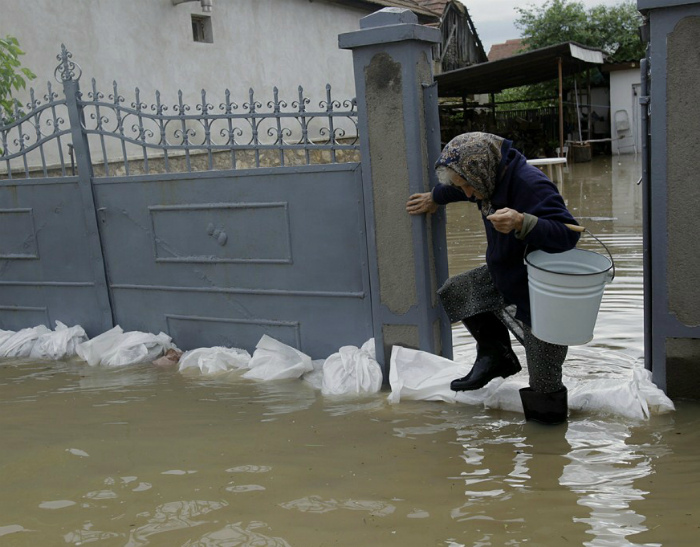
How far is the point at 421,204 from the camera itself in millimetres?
4059

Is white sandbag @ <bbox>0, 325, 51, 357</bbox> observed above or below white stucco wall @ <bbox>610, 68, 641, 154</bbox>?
below

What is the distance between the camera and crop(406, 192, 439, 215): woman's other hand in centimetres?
403

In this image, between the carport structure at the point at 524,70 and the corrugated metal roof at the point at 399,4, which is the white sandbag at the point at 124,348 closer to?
the corrugated metal roof at the point at 399,4

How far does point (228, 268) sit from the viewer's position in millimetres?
5004

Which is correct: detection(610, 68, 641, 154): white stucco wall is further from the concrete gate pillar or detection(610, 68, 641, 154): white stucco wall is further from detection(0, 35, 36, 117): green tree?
the concrete gate pillar

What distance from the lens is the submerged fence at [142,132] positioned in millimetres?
4508

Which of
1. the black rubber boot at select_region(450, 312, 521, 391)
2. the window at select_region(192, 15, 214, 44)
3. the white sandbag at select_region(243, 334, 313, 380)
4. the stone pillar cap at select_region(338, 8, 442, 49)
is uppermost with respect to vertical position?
the window at select_region(192, 15, 214, 44)

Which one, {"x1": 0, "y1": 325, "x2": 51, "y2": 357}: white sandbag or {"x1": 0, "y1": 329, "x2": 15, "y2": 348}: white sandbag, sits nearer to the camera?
{"x1": 0, "y1": 325, "x2": 51, "y2": 357}: white sandbag

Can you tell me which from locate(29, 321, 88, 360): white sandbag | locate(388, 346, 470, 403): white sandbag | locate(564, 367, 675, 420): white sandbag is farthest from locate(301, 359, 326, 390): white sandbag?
locate(29, 321, 88, 360): white sandbag

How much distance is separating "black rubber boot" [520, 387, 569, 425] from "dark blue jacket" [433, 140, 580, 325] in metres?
0.39

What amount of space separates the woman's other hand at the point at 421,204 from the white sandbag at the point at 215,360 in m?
1.63

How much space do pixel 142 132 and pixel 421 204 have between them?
2.11 meters

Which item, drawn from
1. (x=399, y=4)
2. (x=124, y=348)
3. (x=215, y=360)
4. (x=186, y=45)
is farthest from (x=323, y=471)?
(x=399, y=4)

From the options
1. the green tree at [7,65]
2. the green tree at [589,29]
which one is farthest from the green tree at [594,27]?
the green tree at [7,65]
